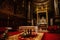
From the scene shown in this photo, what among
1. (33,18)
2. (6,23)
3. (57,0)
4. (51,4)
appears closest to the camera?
(6,23)

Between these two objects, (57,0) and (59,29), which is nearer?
(59,29)

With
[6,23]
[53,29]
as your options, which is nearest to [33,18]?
[53,29]

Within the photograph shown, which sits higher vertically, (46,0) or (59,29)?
(46,0)

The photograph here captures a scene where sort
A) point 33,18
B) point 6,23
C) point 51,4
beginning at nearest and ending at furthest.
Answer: point 6,23 → point 51,4 → point 33,18

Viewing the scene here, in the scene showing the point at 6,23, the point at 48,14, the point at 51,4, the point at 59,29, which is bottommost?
the point at 59,29

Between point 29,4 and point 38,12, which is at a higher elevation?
point 29,4

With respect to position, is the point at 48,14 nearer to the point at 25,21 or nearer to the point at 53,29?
the point at 25,21

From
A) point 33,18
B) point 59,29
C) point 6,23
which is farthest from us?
point 33,18

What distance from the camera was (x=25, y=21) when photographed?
1423 cm

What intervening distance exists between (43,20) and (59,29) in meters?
5.93

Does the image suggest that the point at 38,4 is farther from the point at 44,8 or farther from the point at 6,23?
the point at 6,23

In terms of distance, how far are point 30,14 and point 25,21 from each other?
1283 mm

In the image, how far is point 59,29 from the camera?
10.0 meters

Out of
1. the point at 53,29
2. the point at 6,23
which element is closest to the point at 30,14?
the point at 53,29
